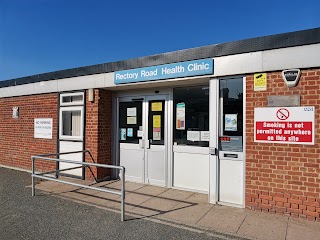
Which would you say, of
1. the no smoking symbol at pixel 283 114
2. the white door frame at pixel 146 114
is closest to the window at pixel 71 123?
the white door frame at pixel 146 114

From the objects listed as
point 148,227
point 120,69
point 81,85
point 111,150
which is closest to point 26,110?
point 81,85

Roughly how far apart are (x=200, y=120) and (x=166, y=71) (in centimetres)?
125

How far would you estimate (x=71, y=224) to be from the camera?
12.7 feet

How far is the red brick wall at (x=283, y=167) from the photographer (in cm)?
385

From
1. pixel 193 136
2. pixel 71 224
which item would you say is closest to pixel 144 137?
pixel 193 136

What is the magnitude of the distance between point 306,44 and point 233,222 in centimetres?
291

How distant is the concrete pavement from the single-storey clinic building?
25 cm

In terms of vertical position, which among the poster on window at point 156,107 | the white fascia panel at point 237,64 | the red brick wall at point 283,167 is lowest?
the red brick wall at point 283,167

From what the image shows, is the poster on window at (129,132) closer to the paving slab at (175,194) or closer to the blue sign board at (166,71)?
the blue sign board at (166,71)

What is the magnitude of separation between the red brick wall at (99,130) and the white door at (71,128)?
29 centimetres

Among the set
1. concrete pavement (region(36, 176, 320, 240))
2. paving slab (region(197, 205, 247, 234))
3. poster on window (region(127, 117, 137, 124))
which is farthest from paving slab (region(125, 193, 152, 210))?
poster on window (region(127, 117, 137, 124))

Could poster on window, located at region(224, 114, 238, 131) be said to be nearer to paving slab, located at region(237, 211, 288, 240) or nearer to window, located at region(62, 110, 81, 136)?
paving slab, located at region(237, 211, 288, 240)

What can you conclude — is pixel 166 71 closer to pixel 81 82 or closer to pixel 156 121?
pixel 156 121

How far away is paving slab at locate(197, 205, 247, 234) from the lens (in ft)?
12.2
